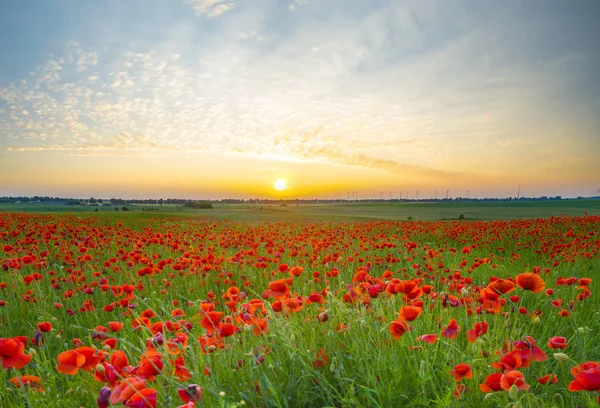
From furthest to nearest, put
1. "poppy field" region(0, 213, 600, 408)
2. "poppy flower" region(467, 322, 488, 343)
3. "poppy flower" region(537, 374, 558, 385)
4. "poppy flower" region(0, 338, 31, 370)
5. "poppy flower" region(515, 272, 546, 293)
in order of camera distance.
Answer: "poppy flower" region(515, 272, 546, 293) → "poppy flower" region(467, 322, 488, 343) → "poppy flower" region(537, 374, 558, 385) → "poppy field" region(0, 213, 600, 408) → "poppy flower" region(0, 338, 31, 370)

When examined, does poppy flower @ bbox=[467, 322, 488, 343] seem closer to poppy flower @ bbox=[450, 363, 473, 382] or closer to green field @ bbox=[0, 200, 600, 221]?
poppy flower @ bbox=[450, 363, 473, 382]

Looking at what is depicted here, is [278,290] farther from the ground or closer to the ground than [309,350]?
farther from the ground

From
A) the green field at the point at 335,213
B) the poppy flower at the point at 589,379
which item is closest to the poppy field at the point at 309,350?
the poppy flower at the point at 589,379

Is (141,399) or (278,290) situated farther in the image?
(278,290)

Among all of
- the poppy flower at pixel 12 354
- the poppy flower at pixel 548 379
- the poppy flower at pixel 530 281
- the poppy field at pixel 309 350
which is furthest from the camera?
the poppy flower at pixel 530 281

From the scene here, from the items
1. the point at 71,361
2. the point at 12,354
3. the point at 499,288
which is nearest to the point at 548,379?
the point at 499,288

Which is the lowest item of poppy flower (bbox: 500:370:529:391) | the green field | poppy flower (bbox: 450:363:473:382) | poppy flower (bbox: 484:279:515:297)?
the green field

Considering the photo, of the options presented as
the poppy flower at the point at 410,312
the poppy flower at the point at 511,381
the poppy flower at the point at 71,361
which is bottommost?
the poppy flower at the point at 511,381

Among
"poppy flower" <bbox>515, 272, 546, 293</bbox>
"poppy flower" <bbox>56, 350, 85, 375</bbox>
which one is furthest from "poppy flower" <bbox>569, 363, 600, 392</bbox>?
"poppy flower" <bbox>56, 350, 85, 375</bbox>

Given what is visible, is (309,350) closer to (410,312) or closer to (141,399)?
(410,312)

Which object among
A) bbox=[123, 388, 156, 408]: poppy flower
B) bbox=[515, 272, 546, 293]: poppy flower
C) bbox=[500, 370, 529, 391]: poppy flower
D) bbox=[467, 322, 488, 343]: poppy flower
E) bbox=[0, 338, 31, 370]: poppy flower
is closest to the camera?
bbox=[123, 388, 156, 408]: poppy flower

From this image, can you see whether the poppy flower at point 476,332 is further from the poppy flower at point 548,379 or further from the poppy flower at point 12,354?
the poppy flower at point 12,354

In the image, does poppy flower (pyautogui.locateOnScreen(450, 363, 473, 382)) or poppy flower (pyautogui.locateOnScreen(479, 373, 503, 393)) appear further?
poppy flower (pyautogui.locateOnScreen(450, 363, 473, 382))

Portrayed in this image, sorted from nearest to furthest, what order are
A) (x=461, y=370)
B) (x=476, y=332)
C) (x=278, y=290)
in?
(x=461, y=370)
(x=476, y=332)
(x=278, y=290)
